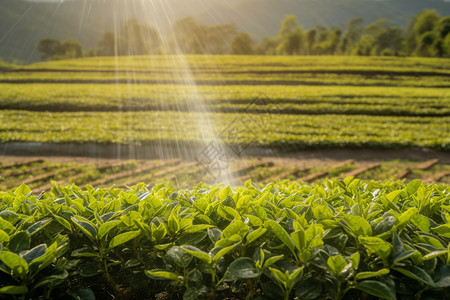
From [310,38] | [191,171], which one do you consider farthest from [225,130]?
[310,38]

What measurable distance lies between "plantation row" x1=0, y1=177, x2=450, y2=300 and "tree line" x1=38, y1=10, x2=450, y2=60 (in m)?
42.8

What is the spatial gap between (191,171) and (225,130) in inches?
126

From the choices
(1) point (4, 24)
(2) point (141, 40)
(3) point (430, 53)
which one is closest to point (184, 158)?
(3) point (430, 53)

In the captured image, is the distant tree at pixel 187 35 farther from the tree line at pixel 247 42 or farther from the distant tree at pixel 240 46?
the distant tree at pixel 240 46

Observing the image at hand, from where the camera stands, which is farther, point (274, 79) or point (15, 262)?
point (274, 79)

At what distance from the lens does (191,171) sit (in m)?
4.98

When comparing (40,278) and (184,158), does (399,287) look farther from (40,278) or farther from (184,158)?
(184,158)

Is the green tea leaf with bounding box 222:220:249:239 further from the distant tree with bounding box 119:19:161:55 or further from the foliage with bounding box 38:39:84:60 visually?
the foliage with bounding box 38:39:84:60

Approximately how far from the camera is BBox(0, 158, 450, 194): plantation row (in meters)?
4.57

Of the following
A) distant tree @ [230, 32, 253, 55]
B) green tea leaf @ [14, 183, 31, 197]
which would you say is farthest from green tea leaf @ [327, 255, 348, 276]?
distant tree @ [230, 32, 253, 55]

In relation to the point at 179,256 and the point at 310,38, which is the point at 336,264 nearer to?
the point at 179,256

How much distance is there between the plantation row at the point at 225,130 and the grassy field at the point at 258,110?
22 mm

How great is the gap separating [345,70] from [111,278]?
74.7 ft

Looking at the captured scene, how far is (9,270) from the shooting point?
0.84 meters
